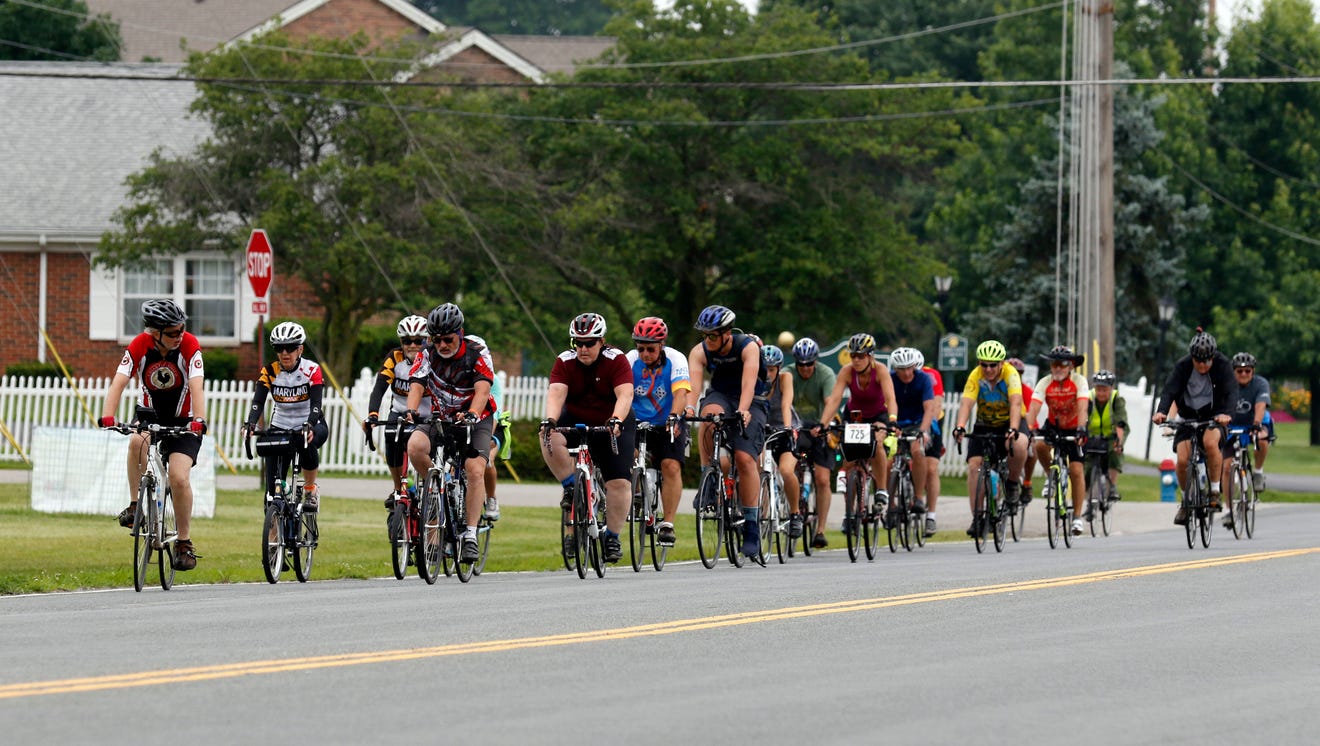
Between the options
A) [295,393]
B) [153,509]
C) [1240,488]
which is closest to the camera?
[153,509]

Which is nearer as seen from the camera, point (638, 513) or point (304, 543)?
point (304, 543)

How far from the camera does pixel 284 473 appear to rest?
1583cm

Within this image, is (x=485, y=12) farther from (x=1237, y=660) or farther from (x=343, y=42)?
(x=1237, y=660)

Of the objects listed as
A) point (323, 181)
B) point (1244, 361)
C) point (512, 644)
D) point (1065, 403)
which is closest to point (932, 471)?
point (1065, 403)

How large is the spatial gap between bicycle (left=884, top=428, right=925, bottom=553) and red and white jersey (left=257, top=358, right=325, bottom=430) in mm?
6216

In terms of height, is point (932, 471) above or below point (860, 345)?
below

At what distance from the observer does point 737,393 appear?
56.5 feet

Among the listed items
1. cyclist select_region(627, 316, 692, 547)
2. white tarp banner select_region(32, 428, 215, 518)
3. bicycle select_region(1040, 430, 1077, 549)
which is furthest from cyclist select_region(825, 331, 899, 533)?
white tarp banner select_region(32, 428, 215, 518)

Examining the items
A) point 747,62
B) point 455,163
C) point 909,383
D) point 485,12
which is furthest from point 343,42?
point 485,12

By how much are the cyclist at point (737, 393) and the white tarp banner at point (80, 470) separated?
7.47 m

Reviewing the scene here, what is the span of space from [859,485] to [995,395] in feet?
8.14

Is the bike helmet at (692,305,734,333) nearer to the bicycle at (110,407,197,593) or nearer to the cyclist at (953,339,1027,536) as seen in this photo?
the bicycle at (110,407,197,593)

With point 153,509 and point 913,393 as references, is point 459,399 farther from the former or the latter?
point 913,393

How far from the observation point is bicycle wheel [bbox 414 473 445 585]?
15227 mm
